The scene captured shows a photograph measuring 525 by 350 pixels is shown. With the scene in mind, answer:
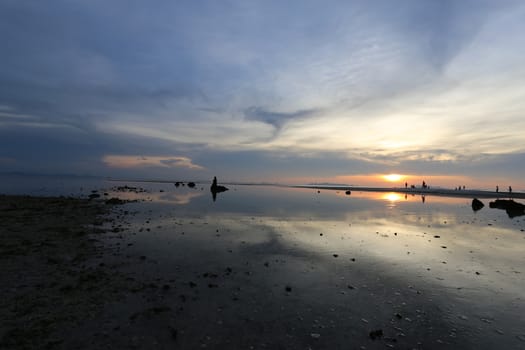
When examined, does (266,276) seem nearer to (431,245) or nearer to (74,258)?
(74,258)

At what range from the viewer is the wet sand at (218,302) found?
7594 mm

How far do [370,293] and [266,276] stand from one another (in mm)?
4661

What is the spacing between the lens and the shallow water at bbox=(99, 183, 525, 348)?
8.37 m

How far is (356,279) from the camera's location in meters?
12.5

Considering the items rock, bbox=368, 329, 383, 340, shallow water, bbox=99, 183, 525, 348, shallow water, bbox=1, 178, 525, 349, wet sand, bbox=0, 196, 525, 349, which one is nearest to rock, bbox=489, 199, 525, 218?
shallow water, bbox=99, 183, 525, 348

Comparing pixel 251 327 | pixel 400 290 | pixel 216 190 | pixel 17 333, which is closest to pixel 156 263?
pixel 17 333

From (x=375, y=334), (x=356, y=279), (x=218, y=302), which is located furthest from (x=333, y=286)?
(x=218, y=302)

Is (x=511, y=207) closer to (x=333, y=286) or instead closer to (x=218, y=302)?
(x=333, y=286)

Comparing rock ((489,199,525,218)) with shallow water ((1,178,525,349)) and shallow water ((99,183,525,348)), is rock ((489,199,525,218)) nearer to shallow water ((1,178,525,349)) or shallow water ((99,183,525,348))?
shallow water ((99,183,525,348))

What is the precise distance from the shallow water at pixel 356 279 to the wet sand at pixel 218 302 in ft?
0.19

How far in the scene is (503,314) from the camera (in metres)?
9.43

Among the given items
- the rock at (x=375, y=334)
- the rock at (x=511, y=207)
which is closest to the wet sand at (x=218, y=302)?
the rock at (x=375, y=334)

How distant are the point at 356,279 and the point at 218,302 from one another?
6655 millimetres

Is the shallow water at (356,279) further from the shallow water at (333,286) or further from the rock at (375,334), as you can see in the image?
the rock at (375,334)
